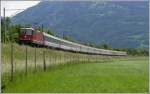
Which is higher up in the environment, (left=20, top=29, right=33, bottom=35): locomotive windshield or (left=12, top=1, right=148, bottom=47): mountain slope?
(left=12, top=1, right=148, bottom=47): mountain slope

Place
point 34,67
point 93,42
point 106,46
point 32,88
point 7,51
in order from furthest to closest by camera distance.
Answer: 1. point 93,42
2. point 106,46
3. point 34,67
4. point 7,51
5. point 32,88

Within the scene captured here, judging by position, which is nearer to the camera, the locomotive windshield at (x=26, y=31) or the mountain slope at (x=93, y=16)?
the mountain slope at (x=93, y=16)

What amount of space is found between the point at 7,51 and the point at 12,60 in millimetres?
756

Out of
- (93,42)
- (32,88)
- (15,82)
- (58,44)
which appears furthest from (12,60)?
(93,42)

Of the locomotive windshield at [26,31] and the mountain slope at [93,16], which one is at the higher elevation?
the mountain slope at [93,16]

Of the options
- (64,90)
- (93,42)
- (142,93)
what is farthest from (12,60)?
(93,42)

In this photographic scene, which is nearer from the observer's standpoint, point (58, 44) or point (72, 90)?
point (72, 90)

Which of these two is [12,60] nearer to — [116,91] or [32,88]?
[32,88]

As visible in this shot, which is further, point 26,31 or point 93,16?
point 93,16

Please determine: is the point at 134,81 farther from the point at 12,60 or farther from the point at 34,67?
the point at 34,67

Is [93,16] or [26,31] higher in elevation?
[93,16]

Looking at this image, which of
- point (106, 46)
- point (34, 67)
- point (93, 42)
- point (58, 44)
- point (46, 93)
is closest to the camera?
point (46, 93)

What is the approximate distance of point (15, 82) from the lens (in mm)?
9414

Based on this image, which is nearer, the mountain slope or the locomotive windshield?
the mountain slope
